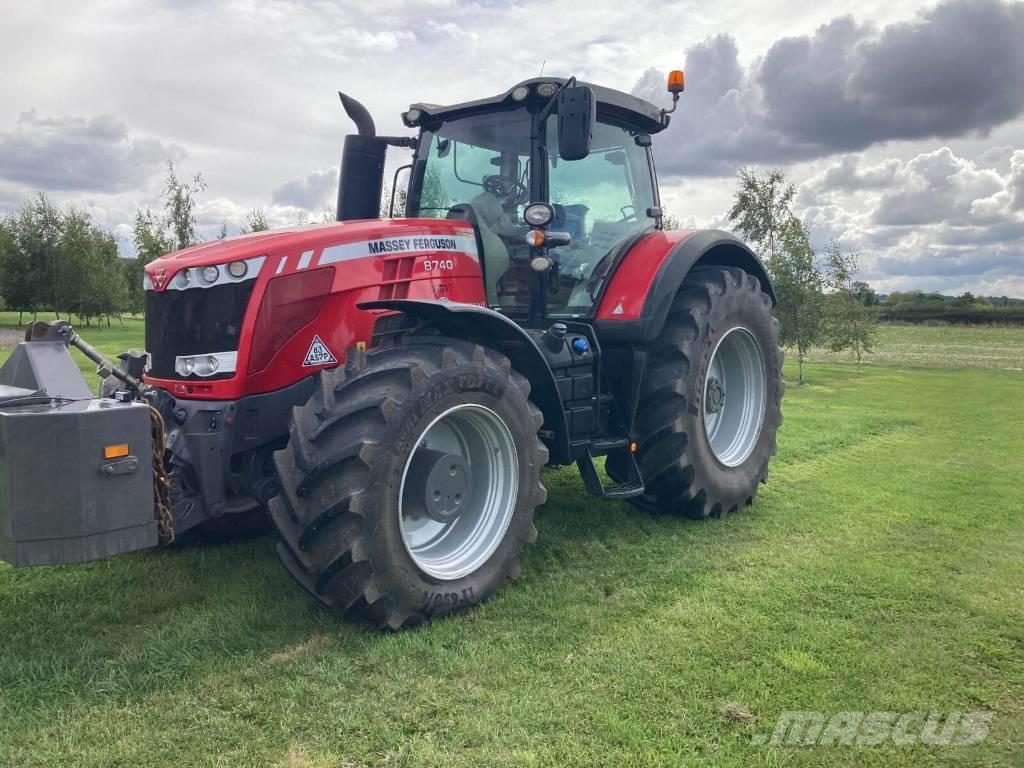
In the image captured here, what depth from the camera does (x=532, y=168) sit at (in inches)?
185

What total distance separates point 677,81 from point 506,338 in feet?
8.53

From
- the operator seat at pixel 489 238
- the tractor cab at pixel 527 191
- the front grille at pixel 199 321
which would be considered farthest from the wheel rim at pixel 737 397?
the front grille at pixel 199 321

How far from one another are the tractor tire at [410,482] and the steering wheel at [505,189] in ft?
4.33

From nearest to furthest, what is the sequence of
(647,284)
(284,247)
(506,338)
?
(284,247)
(506,338)
(647,284)

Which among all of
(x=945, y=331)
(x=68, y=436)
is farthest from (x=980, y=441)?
(x=945, y=331)

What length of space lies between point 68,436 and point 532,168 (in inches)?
115

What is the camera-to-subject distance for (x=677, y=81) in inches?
216

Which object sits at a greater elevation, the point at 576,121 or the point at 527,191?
the point at 576,121

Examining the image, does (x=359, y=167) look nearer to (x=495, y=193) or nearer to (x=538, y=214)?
(x=495, y=193)

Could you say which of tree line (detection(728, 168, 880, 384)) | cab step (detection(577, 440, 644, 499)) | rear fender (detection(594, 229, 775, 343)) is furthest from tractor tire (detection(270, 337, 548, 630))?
tree line (detection(728, 168, 880, 384))

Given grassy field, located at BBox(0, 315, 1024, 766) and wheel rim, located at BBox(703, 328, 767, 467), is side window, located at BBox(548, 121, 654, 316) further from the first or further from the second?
grassy field, located at BBox(0, 315, 1024, 766)

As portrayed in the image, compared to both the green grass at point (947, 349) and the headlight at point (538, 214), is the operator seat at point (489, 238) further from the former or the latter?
the green grass at point (947, 349)

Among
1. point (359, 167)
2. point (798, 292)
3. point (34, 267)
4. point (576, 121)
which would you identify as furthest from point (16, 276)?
point (576, 121)

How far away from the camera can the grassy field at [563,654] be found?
2695 mm
